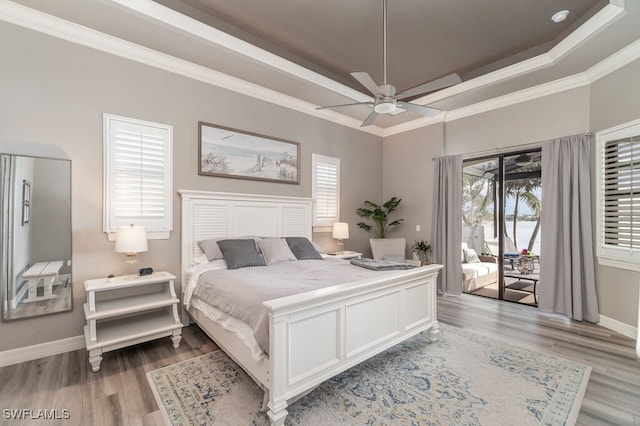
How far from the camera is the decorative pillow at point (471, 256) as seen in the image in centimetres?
516

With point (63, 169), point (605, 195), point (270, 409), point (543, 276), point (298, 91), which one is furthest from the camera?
point (298, 91)

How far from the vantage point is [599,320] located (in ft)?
11.9

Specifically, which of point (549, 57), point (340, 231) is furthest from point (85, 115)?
point (549, 57)

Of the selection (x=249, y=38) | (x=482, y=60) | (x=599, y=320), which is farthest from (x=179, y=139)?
(x=599, y=320)

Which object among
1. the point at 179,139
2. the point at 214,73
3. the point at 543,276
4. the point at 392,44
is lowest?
the point at 543,276

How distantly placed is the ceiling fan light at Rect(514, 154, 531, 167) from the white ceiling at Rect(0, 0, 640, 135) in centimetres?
91

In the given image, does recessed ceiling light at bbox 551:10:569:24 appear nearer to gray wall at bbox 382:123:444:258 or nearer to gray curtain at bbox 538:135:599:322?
gray curtain at bbox 538:135:599:322

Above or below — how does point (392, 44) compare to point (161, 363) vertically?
above

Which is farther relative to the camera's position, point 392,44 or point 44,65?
point 392,44

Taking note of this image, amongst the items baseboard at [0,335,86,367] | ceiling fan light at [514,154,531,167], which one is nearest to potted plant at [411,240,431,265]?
ceiling fan light at [514,154,531,167]

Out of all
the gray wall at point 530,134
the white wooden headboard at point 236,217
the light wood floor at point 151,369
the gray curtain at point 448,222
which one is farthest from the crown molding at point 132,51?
the light wood floor at point 151,369

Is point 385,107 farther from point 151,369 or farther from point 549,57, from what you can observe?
point 151,369

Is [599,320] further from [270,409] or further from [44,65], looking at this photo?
[44,65]

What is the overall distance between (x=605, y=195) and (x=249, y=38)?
486 centimetres
